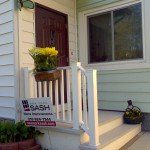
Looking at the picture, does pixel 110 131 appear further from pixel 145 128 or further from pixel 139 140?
pixel 145 128

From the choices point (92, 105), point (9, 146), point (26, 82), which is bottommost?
point (9, 146)

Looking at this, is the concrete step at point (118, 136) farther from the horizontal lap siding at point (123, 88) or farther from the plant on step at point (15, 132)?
the plant on step at point (15, 132)

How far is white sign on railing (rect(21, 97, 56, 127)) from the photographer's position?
4039mm

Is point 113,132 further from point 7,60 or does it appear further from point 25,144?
point 7,60

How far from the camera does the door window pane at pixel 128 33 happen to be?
18.3 feet

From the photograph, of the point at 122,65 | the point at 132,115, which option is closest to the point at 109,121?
the point at 132,115

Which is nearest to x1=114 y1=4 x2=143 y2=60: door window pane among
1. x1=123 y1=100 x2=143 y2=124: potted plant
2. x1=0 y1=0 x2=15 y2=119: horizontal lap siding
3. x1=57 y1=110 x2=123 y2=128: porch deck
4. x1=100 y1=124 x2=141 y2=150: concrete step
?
x1=123 y1=100 x2=143 y2=124: potted plant

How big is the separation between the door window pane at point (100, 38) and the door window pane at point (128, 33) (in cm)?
18

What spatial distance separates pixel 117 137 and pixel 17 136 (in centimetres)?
164

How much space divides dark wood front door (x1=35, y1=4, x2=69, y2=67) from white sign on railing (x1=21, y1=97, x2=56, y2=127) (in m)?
1.40

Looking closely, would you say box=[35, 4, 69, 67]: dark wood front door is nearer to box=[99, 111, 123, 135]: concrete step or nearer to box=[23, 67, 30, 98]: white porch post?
box=[23, 67, 30, 98]: white porch post

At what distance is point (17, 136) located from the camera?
4.23 m

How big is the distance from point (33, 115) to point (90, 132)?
106cm

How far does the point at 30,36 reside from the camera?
15.9ft
